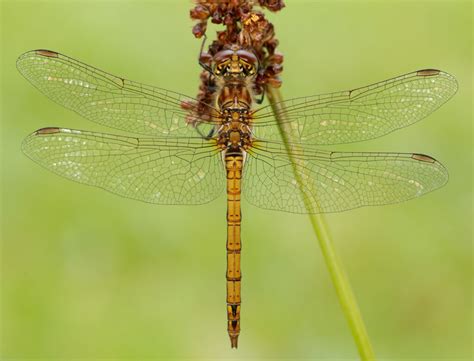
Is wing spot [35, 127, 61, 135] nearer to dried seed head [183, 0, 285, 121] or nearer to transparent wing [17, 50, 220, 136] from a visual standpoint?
transparent wing [17, 50, 220, 136]

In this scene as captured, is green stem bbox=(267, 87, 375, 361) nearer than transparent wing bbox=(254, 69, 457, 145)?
Yes

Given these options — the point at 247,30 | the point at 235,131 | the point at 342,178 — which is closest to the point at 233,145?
the point at 235,131

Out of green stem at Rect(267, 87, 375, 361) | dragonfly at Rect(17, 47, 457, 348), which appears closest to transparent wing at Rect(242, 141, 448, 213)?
dragonfly at Rect(17, 47, 457, 348)

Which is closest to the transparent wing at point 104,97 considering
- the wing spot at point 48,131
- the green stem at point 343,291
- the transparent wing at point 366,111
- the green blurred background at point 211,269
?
the wing spot at point 48,131

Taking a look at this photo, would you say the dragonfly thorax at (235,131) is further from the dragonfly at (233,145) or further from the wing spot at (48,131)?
the wing spot at (48,131)

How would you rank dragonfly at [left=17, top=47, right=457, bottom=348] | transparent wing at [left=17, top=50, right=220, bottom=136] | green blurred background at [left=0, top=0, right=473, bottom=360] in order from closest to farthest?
dragonfly at [left=17, top=47, right=457, bottom=348] → transparent wing at [left=17, top=50, right=220, bottom=136] → green blurred background at [left=0, top=0, right=473, bottom=360]

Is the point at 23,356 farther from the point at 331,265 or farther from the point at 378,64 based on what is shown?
the point at 378,64

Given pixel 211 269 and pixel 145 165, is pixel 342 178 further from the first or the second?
pixel 211 269
